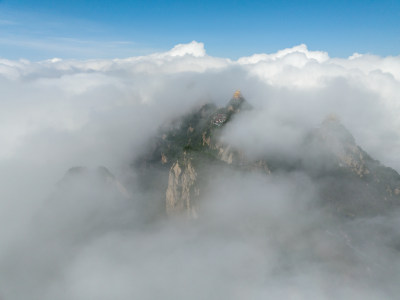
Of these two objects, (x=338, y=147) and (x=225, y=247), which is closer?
(x=225, y=247)

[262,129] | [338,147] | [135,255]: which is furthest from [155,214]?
[338,147]

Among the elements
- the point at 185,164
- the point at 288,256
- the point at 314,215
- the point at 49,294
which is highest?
the point at 185,164

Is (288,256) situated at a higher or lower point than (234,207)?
lower

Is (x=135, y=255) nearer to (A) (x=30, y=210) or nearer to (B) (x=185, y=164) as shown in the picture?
(B) (x=185, y=164)

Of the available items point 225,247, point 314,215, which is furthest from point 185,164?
point 314,215

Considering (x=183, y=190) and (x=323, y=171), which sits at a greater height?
(x=323, y=171)

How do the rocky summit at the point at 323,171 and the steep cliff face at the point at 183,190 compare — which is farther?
the rocky summit at the point at 323,171

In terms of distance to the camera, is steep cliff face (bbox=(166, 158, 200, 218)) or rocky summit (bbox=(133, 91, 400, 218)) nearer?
steep cliff face (bbox=(166, 158, 200, 218))

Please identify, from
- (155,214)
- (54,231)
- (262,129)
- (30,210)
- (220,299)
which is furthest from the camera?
(262,129)

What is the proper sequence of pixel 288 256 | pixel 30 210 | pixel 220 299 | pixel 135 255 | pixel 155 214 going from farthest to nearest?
pixel 30 210
pixel 155 214
pixel 135 255
pixel 288 256
pixel 220 299

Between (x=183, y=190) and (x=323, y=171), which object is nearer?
(x=183, y=190)
